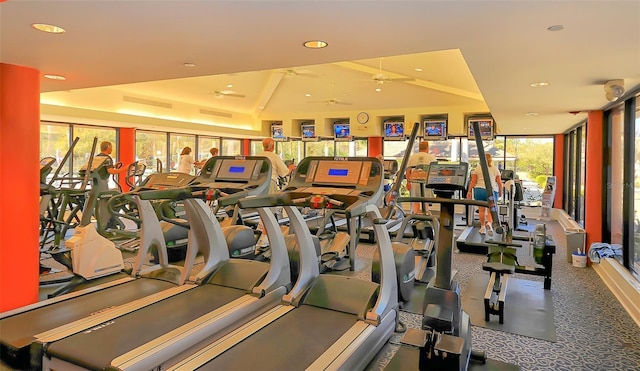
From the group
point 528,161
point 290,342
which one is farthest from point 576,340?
point 528,161

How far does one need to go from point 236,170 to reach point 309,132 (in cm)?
907

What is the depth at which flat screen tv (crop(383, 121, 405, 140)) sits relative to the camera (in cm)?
1208

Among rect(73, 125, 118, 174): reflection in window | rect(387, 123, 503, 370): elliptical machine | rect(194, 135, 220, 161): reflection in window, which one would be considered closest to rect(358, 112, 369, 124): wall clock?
rect(194, 135, 220, 161): reflection in window

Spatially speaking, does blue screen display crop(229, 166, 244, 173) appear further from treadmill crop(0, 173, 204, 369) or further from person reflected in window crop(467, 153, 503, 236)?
person reflected in window crop(467, 153, 503, 236)

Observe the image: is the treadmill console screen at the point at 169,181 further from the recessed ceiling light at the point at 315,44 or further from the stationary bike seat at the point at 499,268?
the stationary bike seat at the point at 499,268

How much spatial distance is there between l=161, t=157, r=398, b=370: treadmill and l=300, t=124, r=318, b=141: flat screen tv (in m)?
9.47

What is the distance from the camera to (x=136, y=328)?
2959 mm

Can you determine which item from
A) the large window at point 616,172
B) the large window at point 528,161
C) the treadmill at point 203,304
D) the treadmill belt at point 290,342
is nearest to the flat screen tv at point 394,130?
the large window at point 528,161

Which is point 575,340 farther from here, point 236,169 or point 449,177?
point 236,169

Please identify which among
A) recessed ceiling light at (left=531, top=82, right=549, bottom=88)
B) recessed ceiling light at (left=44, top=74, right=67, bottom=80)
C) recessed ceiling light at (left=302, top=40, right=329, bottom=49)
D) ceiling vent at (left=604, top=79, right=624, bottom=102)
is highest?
recessed ceiling light at (left=531, top=82, right=549, bottom=88)

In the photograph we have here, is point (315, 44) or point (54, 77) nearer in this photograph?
point (315, 44)

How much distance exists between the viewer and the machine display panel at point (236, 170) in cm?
436

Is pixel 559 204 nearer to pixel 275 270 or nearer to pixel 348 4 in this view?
pixel 275 270

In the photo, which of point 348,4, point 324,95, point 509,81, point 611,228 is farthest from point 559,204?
point 348,4
